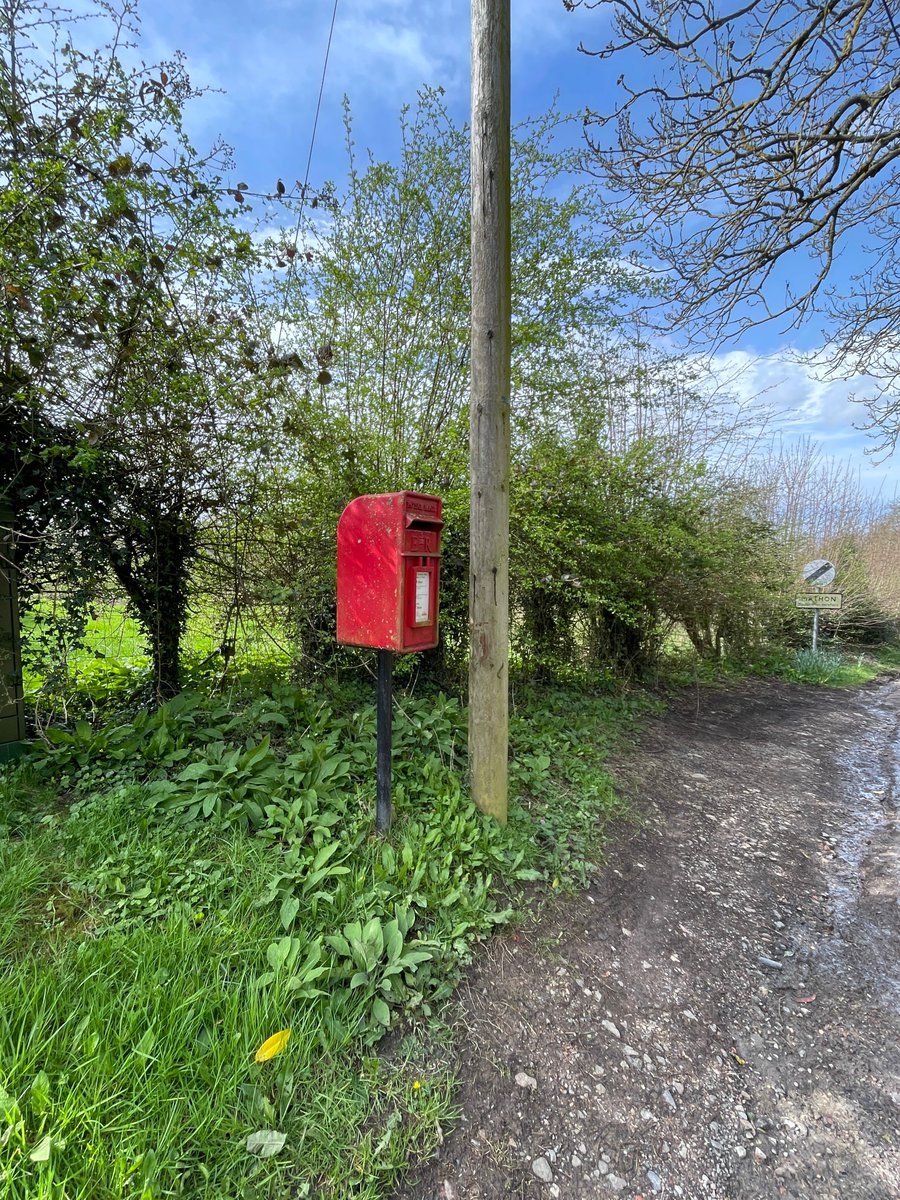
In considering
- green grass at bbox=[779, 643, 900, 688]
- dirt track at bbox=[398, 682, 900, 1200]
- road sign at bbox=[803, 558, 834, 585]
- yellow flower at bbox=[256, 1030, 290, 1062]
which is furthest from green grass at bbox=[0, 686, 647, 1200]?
road sign at bbox=[803, 558, 834, 585]

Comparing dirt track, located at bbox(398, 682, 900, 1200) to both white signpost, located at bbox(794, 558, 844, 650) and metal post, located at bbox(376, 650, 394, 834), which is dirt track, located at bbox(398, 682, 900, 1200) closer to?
metal post, located at bbox(376, 650, 394, 834)

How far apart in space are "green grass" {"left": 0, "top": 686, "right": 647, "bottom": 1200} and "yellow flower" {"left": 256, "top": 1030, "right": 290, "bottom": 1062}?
1.0 inches

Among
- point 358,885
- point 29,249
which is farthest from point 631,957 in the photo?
point 29,249

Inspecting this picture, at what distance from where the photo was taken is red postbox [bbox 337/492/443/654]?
202 centimetres

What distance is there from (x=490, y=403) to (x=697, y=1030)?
102 inches

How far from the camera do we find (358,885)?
75.9 inches

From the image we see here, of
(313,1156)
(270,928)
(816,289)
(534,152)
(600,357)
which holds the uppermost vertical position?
(534,152)

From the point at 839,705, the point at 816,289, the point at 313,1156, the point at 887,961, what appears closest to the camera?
the point at 313,1156

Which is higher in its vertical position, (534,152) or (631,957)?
(534,152)

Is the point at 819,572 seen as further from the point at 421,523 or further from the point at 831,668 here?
the point at 421,523

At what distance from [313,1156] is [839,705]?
7.78 metres

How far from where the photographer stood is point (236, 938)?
5.41ft

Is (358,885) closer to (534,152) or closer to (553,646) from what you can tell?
(553,646)

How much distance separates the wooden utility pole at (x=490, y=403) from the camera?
7.34ft
